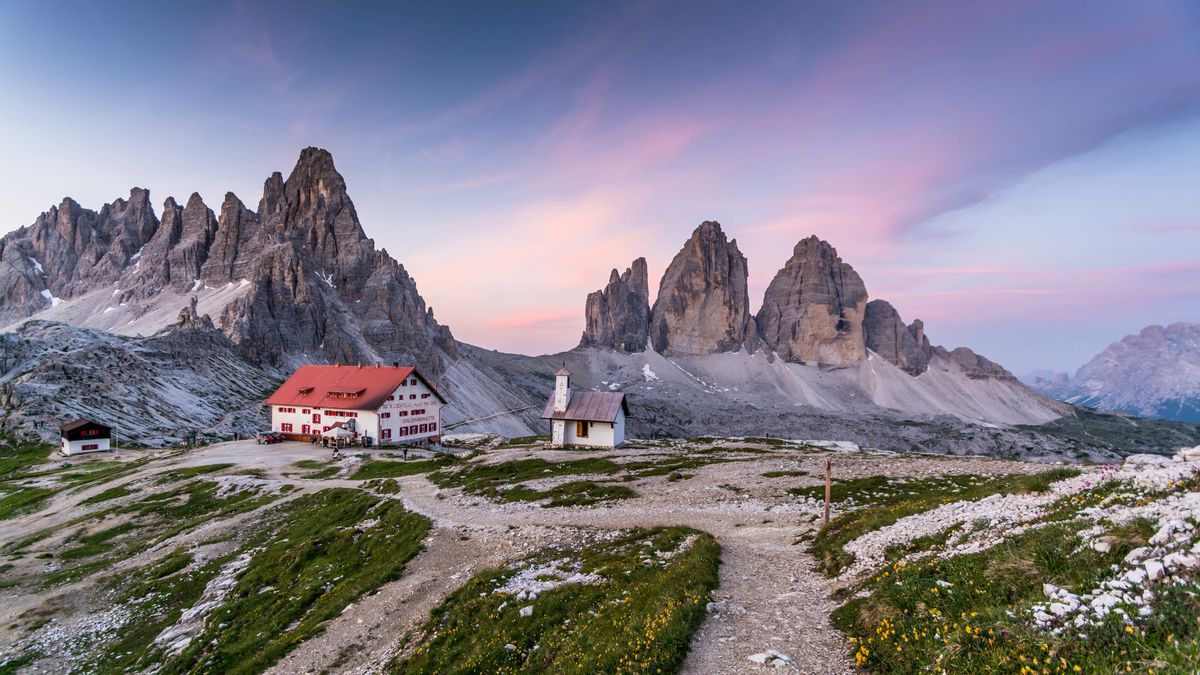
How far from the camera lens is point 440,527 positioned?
32.1 m

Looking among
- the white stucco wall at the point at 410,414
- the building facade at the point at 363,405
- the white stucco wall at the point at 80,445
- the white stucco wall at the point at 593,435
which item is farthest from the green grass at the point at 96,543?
the white stucco wall at the point at 80,445

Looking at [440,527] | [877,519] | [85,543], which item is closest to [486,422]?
[85,543]

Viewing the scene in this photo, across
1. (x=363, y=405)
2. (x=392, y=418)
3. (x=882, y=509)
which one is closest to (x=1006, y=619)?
(x=882, y=509)

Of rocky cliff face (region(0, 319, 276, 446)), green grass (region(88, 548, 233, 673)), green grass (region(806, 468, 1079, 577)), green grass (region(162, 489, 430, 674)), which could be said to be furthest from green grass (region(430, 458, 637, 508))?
rocky cliff face (region(0, 319, 276, 446))

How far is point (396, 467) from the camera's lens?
5862cm

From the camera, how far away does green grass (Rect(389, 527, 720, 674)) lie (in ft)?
43.5

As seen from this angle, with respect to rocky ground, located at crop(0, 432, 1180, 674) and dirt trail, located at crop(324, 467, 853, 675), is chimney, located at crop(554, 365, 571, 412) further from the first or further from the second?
dirt trail, located at crop(324, 467, 853, 675)

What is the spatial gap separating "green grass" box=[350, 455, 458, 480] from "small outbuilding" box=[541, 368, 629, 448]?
16.0 metres

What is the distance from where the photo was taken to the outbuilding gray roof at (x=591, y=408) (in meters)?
73.2

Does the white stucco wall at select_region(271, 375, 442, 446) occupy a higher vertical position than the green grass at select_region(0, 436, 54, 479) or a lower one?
higher

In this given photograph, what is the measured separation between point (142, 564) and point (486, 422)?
14895 centimetres

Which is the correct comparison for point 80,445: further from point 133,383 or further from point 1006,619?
point 1006,619

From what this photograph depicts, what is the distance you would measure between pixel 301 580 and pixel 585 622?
63.9 ft

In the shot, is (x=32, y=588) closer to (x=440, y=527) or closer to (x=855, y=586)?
(x=440, y=527)
